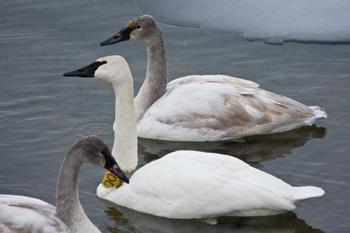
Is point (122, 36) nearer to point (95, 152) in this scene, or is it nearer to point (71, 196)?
point (95, 152)

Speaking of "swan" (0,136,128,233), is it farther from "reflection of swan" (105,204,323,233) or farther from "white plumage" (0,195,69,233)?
"reflection of swan" (105,204,323,233)

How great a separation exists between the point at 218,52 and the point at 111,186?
3.60 metres

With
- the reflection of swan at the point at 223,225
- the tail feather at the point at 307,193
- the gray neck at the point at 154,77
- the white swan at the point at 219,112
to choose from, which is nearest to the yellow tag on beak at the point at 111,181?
the reflection of swan at the point at 223,225

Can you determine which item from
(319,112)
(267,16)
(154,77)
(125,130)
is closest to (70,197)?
(125,130)

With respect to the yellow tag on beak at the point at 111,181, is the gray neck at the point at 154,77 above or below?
above

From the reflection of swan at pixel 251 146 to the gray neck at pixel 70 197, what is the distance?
2.20 m

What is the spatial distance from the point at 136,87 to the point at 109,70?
202cm

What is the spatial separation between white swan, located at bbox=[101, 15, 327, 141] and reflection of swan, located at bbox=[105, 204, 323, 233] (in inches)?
67.9

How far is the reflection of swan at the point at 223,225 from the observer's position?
26.0ft

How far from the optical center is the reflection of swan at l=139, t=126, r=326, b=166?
31.2 ft

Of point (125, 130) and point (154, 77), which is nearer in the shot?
point (125, 130)

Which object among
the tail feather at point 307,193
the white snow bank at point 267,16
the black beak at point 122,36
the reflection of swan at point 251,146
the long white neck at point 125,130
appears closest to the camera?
the tail feather at point 307,193

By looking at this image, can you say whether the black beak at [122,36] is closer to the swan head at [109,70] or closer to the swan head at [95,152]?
the swan head at [109,70]

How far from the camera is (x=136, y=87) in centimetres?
1088
